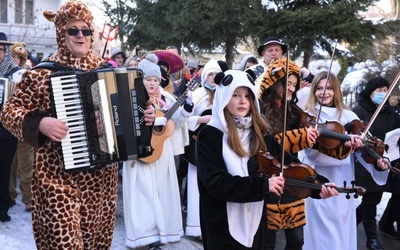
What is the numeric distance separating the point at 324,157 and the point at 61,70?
2.80 meters

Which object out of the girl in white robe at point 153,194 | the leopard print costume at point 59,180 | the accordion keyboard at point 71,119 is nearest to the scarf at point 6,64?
the girl in white robe at point 153,194

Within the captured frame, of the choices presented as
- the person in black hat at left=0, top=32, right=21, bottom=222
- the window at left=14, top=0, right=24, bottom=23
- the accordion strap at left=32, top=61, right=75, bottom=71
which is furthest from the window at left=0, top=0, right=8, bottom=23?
the accordion strap at left=32, top=61, right=75, bottom=71

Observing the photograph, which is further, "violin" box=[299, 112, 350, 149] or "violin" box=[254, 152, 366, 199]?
"violin" box=[299, 112, 350, 149]

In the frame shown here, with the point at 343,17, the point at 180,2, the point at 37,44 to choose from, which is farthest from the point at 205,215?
the point at 37,44

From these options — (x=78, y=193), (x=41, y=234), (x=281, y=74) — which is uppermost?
(x=281, y=74)

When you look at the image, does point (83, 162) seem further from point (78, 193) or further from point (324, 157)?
point (324, 157)

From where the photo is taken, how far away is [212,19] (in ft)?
60.1

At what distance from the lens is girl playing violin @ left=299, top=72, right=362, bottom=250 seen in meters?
5.34

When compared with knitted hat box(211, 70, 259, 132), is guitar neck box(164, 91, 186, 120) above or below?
below

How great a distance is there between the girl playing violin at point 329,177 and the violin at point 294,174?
4.94 ft

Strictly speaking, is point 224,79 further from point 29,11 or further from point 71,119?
point 29,11

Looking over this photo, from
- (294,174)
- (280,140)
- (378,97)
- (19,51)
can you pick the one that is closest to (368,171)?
(378,97)

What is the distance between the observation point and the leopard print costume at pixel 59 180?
3.53 metres

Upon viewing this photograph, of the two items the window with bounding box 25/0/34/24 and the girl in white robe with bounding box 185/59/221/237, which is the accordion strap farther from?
the window with bounding box 25/0/34/24
